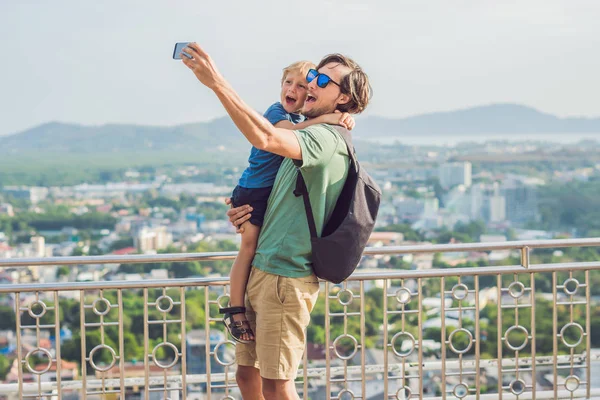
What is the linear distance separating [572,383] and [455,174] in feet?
141

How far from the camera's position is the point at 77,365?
704 inches

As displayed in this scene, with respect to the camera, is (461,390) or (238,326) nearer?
(238,326)

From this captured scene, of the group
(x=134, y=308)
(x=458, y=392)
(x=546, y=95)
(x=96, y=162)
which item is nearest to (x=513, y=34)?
(x=546, y=95)

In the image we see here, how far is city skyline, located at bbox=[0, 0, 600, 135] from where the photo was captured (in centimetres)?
5097

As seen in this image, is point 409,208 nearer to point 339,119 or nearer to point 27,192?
point 27,192

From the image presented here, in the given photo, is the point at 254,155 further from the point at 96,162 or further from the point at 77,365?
the point at 96,162

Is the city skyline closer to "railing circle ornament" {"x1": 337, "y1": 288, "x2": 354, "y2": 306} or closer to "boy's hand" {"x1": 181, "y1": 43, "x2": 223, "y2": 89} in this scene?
"railing circle ornament" {"x1": 337, "y1": 288, "x2": 354, "y2": 306}

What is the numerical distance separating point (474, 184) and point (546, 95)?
1753cm

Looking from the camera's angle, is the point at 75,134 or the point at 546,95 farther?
the point at 546,95

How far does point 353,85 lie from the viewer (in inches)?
86.9

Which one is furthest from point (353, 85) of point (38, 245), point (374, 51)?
point (374, 51)

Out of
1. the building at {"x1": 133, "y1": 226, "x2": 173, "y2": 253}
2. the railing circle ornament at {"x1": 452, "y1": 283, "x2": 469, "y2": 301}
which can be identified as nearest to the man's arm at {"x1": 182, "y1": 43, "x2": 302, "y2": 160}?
the railing circle ornament at {"x1": 452, "y1": 283, "x2": 469, "y2": 301}

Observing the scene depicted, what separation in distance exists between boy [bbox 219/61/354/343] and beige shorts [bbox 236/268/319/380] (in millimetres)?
77

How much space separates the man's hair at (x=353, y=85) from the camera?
7.23 ft
